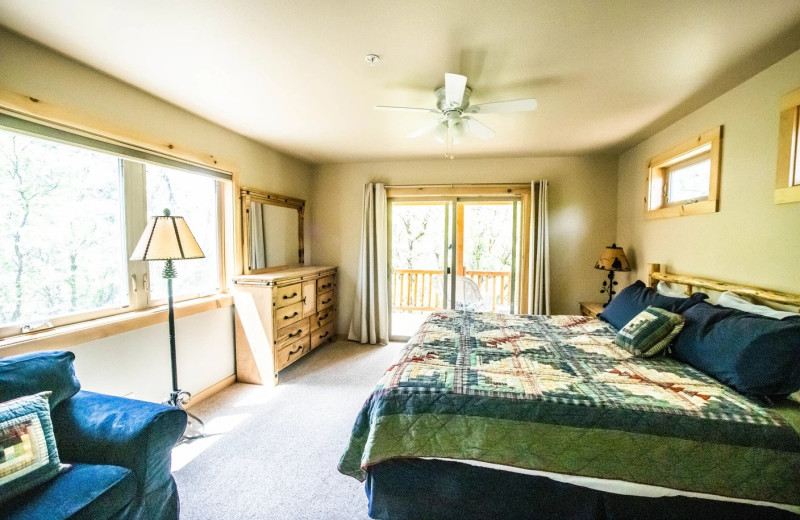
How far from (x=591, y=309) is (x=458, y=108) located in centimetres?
253

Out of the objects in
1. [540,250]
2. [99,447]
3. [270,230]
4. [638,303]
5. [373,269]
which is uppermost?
[270,230]

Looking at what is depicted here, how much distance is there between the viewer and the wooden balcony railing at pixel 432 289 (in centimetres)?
445

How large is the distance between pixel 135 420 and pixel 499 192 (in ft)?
12.6

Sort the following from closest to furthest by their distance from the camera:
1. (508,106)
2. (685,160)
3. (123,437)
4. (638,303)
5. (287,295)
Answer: (123,437), (508,106), (638,303), (685,160), (287,295)

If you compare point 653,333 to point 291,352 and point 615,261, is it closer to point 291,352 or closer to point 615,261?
point 615,261

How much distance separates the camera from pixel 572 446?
4.32 feet

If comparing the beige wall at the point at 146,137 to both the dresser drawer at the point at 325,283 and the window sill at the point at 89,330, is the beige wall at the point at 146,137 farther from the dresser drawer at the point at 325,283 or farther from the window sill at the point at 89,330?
the dresser drawer at the point at 325,283

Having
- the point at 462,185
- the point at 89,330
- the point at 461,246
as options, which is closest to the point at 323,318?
the point at 461,246

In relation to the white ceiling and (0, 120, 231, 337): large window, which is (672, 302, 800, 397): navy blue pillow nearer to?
the white ceiling

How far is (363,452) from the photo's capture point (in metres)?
1.48

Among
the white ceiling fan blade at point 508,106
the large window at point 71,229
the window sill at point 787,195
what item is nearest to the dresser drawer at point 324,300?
the large window at point 71,229

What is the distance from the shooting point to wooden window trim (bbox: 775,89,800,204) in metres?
1.69

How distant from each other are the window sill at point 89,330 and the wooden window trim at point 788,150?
394cm

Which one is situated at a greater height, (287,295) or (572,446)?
(287,295)
